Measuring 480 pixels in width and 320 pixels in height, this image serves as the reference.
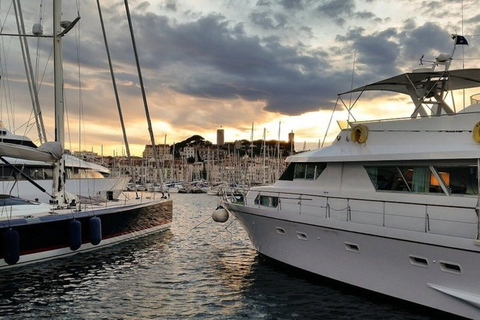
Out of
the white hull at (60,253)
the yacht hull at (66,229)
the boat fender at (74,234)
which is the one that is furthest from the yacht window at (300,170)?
the white hull at (60,253)

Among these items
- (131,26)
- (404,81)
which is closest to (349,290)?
(404,81)

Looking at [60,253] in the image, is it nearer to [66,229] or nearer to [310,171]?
[66,229]

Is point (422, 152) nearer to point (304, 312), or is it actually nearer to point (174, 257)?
point (304, 312)

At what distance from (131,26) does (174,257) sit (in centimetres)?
1206

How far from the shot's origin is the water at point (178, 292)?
10148 millimetres

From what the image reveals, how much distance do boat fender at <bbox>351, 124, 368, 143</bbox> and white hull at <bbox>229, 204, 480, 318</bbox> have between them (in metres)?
2.55

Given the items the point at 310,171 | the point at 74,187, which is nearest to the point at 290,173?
the point at 310,171

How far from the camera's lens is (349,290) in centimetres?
1134

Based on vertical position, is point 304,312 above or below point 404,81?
below

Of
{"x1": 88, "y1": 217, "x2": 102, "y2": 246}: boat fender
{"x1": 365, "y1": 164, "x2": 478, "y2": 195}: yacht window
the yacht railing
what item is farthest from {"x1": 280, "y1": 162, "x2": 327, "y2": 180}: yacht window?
{"x1": 88, "y1": 217, "x2": 102, "y2": 246}: boat fender

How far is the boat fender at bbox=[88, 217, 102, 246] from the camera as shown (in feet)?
53.0

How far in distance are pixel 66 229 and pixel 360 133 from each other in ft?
33.6

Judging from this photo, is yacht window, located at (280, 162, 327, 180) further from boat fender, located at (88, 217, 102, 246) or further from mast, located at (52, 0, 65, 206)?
mast, located at (52, 0, 65, 206)

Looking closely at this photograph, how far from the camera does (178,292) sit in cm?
1191
